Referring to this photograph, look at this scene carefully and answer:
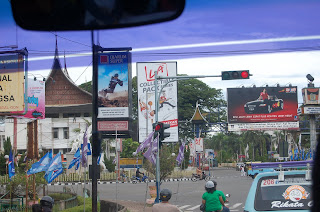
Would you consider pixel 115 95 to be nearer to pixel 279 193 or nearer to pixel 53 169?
pixel 53 169

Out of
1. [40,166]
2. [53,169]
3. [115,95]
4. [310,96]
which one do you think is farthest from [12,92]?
[310,96]

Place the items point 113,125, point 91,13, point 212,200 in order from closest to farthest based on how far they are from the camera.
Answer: point 91,13
point 212,200
point 113,125

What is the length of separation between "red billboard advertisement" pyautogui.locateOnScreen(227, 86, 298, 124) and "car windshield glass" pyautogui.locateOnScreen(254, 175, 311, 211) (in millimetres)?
47532

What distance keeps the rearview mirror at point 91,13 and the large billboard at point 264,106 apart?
53377 mm

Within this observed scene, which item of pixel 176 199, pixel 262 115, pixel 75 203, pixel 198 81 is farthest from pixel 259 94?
pixel 75 203

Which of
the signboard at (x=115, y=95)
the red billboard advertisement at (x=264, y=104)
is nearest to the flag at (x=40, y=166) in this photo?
the signboard at (x=115, y=95)

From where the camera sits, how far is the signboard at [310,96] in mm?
47244

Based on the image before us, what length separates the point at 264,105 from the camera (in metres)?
55.6

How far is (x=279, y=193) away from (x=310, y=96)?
135 ft

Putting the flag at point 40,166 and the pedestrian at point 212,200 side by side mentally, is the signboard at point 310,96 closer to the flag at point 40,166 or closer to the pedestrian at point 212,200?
the flag at point 40,166

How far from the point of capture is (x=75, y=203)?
20516 millimetres

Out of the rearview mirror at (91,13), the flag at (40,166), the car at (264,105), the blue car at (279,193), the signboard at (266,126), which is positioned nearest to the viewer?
the rearview mirror at (91,13)

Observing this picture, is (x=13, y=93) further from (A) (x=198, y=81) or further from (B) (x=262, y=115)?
(A) (x=198, y=81)

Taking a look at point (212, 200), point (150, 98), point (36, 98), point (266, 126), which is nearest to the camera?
point (212, 200)
